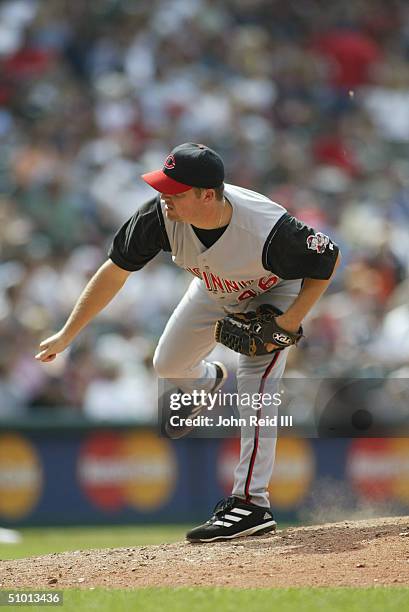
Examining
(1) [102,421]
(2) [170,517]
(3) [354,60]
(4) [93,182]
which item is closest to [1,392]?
(1) [102,421]

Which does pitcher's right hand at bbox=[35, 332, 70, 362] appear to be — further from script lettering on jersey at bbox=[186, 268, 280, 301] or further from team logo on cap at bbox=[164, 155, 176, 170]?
team logo on cap at bbox=[164, 155, 176, 170]

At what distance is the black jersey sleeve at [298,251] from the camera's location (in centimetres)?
517

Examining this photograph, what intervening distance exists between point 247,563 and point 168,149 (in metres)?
8.13

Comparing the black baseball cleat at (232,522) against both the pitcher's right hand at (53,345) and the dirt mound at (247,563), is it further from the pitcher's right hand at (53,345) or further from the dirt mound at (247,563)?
the pitcher's right hand at (53,345)

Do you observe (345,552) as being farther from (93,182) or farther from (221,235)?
(93,182)

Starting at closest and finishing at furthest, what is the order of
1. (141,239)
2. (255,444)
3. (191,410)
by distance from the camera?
(141,239), (255,444), (191,410)

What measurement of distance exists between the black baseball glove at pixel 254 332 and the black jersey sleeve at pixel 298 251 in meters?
0.30

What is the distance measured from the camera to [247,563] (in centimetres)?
498

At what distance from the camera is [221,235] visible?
5.25m

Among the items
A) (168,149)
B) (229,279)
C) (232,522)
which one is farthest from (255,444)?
(168,149)

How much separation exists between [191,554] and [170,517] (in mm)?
4439

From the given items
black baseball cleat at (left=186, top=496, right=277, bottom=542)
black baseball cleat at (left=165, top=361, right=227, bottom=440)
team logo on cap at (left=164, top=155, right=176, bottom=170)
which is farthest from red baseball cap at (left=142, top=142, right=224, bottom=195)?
black baseball cleat at (left=186, top=496, right=277, bottom=542)

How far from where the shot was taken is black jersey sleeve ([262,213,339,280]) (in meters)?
5.17

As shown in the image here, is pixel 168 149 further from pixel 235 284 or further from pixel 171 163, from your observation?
pixel 171 163
